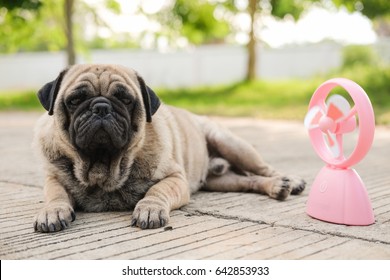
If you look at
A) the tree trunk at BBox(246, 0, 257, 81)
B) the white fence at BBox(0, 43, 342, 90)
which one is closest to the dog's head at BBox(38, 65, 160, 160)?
the tree trunk at BBox(246, 0, 257, 81)

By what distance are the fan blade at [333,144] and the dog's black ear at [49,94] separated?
185cm

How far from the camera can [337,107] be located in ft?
12.7

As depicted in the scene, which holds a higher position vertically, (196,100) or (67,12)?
(67,12)

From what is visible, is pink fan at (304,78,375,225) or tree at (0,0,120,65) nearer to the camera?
pink fan at (304,78,375,225)

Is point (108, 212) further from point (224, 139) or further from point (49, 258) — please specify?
point (224, 139)

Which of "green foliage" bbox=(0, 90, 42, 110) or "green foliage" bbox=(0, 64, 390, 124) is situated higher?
"green foliage" bbox=(0, 64, 390, 124)

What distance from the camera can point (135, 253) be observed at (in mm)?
3010

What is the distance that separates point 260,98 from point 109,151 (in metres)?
13.8

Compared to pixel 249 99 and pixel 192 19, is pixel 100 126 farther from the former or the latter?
pixel 192 19

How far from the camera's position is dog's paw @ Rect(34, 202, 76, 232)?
11.3ft

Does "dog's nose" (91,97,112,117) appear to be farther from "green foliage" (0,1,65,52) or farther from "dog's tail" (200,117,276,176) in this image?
"green foliage" (0,1,65,52)
